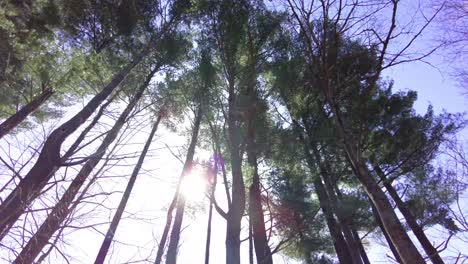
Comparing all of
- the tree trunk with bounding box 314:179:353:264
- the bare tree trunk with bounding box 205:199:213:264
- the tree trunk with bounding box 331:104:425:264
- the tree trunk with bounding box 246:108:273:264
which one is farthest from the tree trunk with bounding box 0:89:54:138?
the tree trunk with bounding box 314:179:353:264

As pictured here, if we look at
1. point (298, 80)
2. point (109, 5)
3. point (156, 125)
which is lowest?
point (298, 80)

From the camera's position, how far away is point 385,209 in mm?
2512

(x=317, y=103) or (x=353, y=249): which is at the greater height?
(x=317, y=103)

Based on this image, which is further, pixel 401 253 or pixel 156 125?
pixel 156 125

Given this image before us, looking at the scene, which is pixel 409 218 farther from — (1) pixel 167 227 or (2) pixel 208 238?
(1) pixel 167 227

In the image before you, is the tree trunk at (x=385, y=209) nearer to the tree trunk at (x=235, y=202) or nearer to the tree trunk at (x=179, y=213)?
the tree trunk at (x=235, y=202)

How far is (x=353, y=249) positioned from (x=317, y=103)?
386cm

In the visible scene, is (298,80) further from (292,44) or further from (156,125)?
(156,125)

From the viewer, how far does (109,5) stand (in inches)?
326

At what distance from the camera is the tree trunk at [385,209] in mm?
2232

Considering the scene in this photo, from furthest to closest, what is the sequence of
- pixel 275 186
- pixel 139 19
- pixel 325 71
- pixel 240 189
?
pixel 139 19
pixel 275 186
pixel 240 189
pixel 325 71

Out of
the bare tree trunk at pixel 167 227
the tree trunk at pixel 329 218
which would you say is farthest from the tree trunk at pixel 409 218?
the bare tree trunk at pixel 167 227

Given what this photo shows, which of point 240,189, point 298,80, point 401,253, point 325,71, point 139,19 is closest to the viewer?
point 401,253

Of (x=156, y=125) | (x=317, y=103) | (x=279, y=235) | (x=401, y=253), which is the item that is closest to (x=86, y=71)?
(x=156, y=125)
